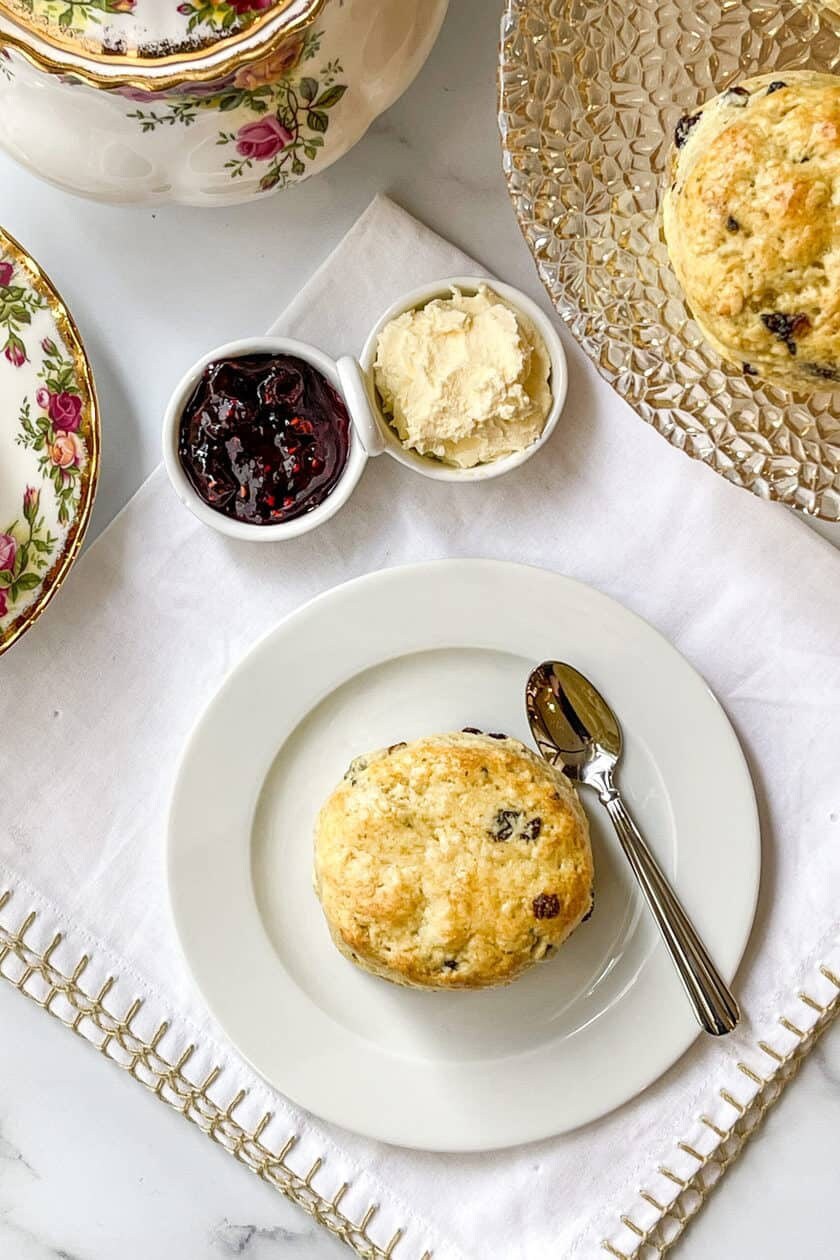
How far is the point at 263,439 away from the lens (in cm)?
153

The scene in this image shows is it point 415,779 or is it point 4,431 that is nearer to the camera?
point 415,779

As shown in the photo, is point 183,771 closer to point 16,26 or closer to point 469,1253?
point 469,1253

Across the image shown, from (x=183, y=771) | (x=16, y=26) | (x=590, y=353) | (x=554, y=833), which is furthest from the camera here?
(x=183, y=771)

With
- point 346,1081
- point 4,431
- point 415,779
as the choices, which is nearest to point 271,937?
point 346,1081

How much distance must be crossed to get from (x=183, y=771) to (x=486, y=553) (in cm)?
48

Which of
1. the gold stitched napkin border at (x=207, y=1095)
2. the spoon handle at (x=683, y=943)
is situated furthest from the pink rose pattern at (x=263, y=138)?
the gold stitched napkin border at (x=207, y=1095)

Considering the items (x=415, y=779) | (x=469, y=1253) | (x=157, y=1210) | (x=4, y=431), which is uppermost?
(x=4, y=431)

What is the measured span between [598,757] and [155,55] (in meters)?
0.94

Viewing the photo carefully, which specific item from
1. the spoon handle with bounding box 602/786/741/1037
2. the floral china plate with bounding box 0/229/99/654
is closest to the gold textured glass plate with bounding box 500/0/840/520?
the spoon handle with bounding box 602/786/741/1037

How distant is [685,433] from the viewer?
1306 millimetres

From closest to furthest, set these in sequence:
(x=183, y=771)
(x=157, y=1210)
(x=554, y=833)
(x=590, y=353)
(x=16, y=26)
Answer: (x=16, y=26) < (x=590, y=353) < (x=554, y=833) < (x=183, y=771) < (x=157, y=1210)

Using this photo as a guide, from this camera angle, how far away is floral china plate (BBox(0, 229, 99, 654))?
5.12ft

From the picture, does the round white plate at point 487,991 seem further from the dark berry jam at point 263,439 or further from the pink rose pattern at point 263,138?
the pink rose pattern at point 263,138

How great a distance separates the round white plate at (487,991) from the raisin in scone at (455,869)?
13 cm
